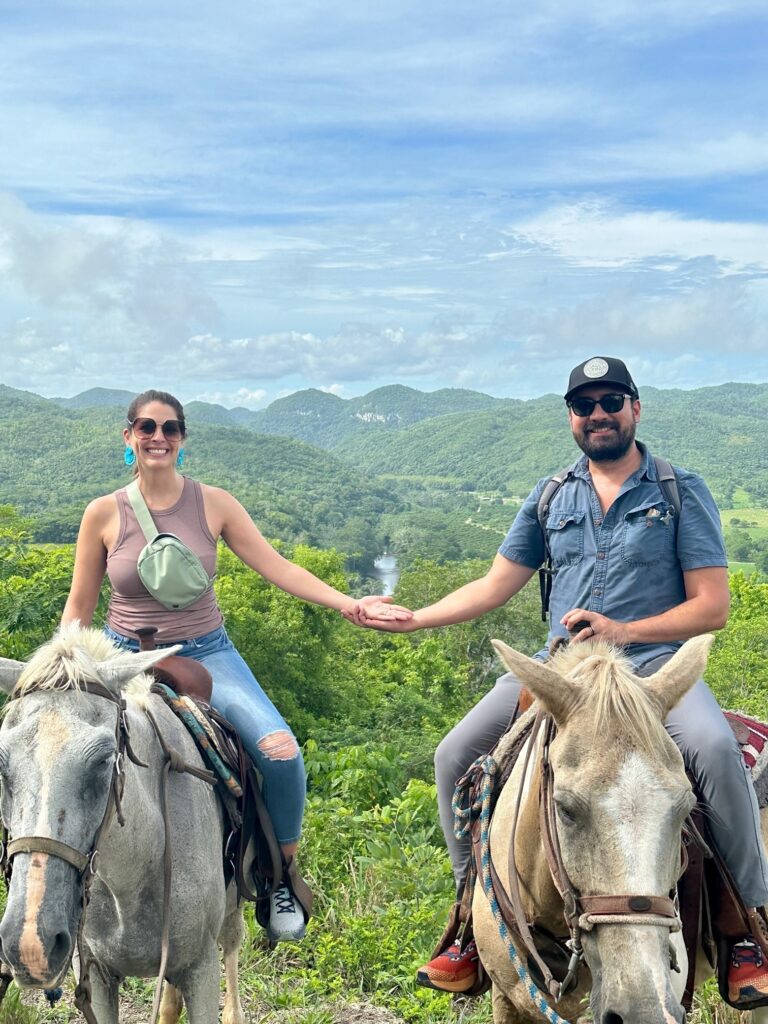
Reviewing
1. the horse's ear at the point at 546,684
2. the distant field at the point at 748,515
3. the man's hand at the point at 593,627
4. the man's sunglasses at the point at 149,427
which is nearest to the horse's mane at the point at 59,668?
the horse's ear at the point at 546,684

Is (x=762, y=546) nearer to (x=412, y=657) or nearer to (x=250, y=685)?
(x=412, y=657)

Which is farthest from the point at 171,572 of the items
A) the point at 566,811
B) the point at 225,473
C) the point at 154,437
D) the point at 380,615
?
the point at 225,473

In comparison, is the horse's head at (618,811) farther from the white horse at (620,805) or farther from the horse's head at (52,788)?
the horse's head at (52,788)

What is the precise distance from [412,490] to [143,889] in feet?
604

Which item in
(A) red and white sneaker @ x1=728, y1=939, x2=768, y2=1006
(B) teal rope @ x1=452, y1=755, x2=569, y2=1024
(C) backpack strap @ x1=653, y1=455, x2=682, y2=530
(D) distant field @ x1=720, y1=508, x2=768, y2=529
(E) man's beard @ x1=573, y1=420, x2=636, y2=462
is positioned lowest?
(D) distant field @ x1=720, y1=508, x2=768, y2=529

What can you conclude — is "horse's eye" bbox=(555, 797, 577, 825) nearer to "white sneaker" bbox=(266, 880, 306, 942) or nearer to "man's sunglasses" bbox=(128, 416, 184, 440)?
"white sneaker" bbox=(266, 880, 306, 942)

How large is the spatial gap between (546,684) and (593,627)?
88 cm

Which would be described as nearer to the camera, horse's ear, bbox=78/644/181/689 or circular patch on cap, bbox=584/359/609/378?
horse's ear, bbox=78/644/181/689

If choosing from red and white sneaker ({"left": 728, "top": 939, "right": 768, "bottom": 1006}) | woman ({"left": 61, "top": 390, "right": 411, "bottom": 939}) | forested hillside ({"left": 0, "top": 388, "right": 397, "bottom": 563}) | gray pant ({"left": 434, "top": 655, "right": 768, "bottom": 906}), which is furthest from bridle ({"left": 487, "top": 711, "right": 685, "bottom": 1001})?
forested hillside ({"left": 0, "top": 388, "right": 397, "bottom": 563})

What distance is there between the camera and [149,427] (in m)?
4.46

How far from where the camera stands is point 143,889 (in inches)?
137

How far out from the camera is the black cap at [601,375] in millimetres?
4086

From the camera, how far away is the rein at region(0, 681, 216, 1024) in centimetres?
277

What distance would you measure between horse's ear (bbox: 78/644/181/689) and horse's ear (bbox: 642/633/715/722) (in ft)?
5.30
